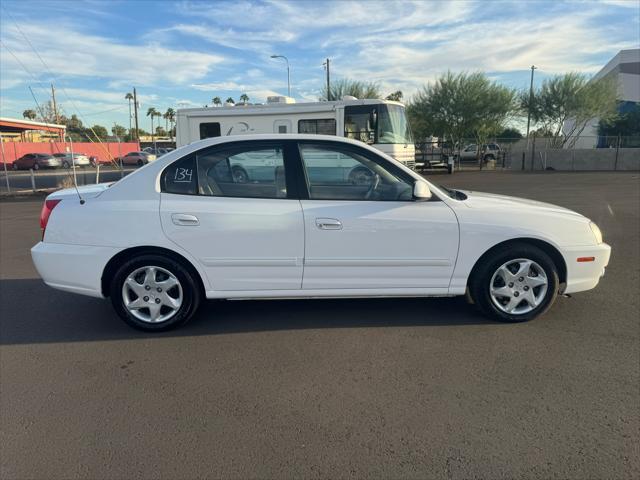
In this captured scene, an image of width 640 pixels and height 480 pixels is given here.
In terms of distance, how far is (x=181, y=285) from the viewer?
155 inches

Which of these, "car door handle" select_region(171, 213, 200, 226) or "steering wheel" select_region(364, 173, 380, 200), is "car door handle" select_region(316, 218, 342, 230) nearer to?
"steering wheel" select_region(364, 173, 380, 200)

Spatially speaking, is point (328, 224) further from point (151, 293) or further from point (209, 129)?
point (209, 129)

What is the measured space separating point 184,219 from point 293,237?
0.89 meters

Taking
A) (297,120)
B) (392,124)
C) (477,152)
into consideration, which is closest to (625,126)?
(477,152)

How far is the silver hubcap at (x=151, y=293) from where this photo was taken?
12.9 ft

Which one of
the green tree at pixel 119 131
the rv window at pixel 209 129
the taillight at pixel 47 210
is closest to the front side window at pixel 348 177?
the taillight at pixel 47 210

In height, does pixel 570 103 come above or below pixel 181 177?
above

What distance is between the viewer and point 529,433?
261cm

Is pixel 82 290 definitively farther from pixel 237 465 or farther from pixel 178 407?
pixel 237 465

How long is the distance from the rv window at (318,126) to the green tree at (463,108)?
18.8 m

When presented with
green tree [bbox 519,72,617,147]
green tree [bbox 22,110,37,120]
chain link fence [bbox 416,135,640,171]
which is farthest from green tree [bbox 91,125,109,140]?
green tree [bbox 22,110,37,120]

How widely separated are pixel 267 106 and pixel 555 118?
26496 millimetres

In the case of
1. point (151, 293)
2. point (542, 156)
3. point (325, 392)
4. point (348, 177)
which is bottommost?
point (325, 392)

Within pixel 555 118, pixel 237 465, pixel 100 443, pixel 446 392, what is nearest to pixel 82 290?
pixel 100 443
